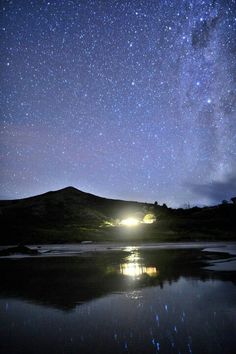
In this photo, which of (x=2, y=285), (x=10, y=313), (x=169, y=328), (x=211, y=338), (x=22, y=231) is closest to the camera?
(x=211, y=338)

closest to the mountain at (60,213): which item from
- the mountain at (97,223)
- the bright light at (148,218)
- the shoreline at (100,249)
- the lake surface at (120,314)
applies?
the mountain at (97,223)

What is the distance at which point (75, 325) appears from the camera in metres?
11.7

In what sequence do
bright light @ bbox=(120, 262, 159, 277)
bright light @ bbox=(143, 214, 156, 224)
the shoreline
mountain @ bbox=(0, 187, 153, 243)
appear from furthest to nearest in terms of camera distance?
bright light @ bbox=(143, 214, 156, 224) < mountain @ bbox=(0, 187, 153, 243) < the shoreline < bright light @ bbox=(120, 262, 159, 277)

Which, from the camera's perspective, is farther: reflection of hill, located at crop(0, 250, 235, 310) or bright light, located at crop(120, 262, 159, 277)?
bright light, located at crop(120, 262, 159, 277)

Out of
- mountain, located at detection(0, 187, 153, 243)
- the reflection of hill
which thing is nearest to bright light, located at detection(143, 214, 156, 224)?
mountain, located at detection(0, 187, 153, 243)

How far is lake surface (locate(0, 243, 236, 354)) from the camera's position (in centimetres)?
958

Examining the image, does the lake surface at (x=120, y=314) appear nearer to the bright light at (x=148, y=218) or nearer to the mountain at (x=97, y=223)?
the mountain at (x=97, y=223)

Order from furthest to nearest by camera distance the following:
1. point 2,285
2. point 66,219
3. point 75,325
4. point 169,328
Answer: point 66,219 → point 2,285 → point 75,325 → point 169,328

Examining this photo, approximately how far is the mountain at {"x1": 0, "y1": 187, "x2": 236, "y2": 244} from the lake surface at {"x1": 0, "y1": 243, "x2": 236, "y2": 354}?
64.5 m

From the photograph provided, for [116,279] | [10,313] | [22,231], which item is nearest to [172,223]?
[22,231]

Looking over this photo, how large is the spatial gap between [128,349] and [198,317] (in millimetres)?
4143

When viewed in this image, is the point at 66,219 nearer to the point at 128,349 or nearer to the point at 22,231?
the point at 22,231

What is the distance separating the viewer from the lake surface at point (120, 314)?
31.4ft

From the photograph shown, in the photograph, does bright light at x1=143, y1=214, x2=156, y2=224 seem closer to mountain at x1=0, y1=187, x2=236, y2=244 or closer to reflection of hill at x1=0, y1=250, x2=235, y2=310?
mountain at x1=0, y1=187, x2=236, y2=244
